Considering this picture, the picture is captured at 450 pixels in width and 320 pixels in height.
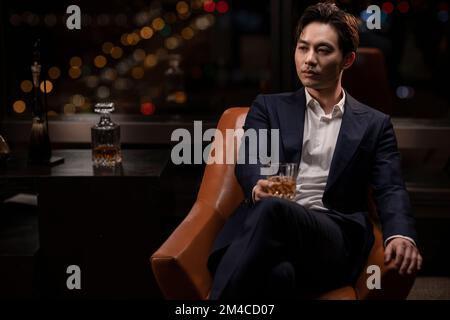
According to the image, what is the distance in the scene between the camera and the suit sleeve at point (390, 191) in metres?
2.55

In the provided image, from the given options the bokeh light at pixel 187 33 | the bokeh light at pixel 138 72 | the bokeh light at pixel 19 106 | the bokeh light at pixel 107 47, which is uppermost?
the bokeh light at pixel 187 33

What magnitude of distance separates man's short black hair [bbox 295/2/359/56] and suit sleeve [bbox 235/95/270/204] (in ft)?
1.17

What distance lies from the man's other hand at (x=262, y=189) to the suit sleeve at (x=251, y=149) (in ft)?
0.43

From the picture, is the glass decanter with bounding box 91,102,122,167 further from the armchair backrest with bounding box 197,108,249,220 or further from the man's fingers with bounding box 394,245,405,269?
the man's fingers with bounding box 394,245,405,269

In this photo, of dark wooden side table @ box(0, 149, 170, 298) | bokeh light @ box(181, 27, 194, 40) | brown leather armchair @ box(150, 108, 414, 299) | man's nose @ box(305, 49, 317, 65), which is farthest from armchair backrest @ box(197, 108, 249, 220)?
bokeh light @ box(181, 27, 194, 40)

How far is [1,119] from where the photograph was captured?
3.89 metres

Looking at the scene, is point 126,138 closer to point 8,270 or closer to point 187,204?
point 187,204

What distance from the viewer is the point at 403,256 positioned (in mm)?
2424

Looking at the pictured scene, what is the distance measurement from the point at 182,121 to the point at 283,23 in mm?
720

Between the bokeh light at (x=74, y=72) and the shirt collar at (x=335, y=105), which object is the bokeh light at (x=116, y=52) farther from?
the shirt collar at (x=335, y=105)

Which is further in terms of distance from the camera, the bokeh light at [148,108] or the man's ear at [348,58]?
the bokeh light at [148,108]

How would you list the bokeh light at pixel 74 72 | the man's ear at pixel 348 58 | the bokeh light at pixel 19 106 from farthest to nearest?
the bokeh light at pixel 74 72, the bokeh light at pixel 19 106, the man's ear at pixel 348 58

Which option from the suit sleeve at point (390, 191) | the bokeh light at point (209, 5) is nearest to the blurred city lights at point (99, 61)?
the bokeh light at point (209, 5)

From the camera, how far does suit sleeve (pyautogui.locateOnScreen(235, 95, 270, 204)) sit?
2707 millimetres
